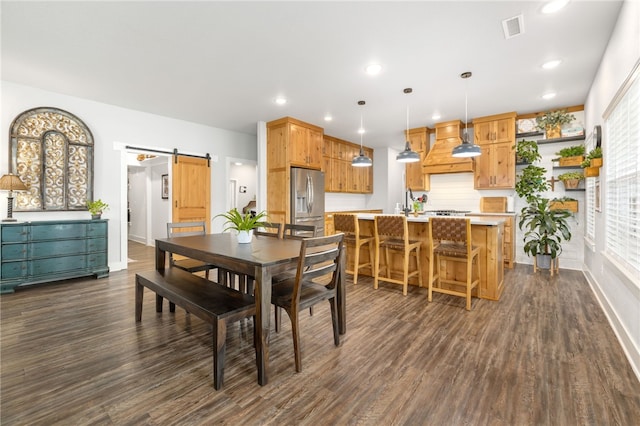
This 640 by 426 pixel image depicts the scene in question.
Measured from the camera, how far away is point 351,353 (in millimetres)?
2223

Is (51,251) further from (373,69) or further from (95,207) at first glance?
(373,69)

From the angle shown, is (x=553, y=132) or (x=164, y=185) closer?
(x=553, y=132)

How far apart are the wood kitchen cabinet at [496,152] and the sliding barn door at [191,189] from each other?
17.5ft

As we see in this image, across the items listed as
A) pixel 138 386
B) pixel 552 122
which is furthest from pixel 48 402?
pixel 552 122

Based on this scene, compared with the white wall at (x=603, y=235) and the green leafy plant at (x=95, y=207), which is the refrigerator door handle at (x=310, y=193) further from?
the white wall at (x=603, y=235)

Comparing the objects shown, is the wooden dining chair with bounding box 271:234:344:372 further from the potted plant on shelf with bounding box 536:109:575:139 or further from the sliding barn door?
the potted plant on shelf with bounding box 536:109:575:139

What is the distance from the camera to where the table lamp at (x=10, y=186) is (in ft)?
11.9

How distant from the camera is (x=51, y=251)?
396cm

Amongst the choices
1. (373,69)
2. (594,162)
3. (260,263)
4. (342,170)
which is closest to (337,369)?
(260,263)

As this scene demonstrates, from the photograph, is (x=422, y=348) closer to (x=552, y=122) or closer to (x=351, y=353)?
(x=351, y=353)

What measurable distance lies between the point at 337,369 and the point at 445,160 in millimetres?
4789

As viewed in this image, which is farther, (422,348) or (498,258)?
(498,258)

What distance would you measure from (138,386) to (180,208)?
14.2 feet

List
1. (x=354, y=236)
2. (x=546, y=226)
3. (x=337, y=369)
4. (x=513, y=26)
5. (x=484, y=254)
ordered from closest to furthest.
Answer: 1. (x=337, y=369)
2. (x=513, y=26)
3. (x=484, y=254)
4. (x=354, y=236)
5. (x=546, y=226)
